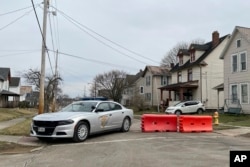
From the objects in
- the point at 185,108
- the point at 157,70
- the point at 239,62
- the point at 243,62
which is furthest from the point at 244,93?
the point at 157,70

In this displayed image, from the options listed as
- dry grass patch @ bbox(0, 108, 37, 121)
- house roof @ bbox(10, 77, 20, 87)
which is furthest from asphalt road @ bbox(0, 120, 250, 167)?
house roof @ bbox(10, 77, 20, 87)

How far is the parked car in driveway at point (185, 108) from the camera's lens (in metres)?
39.0

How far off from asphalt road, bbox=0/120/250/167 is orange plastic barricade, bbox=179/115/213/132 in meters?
4.53

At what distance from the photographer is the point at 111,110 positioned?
52.4 ft

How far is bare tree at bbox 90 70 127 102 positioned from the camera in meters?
80.0

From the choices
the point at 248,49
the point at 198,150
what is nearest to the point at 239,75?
the point at 248,49

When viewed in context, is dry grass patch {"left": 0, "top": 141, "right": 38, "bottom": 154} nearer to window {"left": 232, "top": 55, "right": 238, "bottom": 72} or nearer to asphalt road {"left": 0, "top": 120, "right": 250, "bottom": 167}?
asphalt road {"left": 0, "top": 120, "right": 250, "bottom": 167}

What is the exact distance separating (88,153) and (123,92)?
72.6 meters

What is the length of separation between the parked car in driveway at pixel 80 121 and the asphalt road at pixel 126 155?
17.9 inches

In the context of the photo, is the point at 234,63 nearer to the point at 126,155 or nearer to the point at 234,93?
the point at 234,93

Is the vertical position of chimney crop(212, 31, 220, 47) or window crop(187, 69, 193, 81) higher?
chimney crop(212, 31, 220, 47)

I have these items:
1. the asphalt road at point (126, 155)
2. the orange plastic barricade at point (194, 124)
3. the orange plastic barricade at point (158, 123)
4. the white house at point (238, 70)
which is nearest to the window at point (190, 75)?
the white house at point (238, 70)

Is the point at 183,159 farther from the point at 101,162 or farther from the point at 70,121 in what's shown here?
the point at 70,121

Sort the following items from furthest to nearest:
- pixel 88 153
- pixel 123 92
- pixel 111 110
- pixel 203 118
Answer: pixel 123 92, pixel 203 118, pixel 111 110, pixel 88 153
